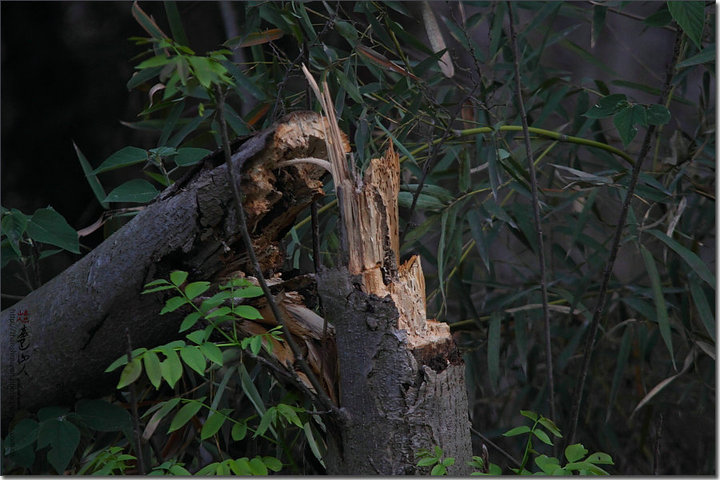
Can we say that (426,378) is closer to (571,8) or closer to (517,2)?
(517,2)

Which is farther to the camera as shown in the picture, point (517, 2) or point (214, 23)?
point (214, 23)

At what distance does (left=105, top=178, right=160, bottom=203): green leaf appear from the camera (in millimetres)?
792

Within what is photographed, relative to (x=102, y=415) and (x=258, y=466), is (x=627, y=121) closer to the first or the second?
(x=258, y=466)

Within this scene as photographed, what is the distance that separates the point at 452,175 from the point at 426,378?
2.06ft

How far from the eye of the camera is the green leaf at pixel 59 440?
2.42ft

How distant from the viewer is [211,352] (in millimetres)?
588

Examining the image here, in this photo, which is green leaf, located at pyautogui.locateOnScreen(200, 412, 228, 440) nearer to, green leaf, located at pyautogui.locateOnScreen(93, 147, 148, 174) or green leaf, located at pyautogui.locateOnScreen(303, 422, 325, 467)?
green leaf, located at pyautogui.locateOnScreen(303, 422, 325, 467)

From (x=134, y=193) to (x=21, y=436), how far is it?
304 millimetres

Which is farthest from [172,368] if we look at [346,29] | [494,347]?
[494,347]

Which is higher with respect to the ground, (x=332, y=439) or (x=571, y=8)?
(x=571, y=8)

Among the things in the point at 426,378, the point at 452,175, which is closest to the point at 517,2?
the point at 452,175

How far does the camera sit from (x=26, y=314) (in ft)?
2.53

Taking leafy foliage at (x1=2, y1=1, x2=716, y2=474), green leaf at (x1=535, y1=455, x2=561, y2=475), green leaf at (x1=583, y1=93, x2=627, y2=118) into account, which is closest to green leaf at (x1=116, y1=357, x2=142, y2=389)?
leafy foliage at (x1=2, y1=1, x2=716, y2=474)

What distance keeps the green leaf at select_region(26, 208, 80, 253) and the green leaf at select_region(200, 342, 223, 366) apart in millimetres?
286
